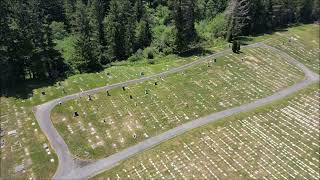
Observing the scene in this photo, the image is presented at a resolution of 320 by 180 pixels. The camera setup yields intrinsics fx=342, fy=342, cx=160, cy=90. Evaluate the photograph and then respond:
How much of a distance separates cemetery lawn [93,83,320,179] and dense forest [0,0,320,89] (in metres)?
39.5

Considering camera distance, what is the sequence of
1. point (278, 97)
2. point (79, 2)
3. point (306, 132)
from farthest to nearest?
point (79, 2) → point (278, 97) → point (306, 132)

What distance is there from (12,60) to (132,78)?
30.1 meters

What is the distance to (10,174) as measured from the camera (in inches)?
2322

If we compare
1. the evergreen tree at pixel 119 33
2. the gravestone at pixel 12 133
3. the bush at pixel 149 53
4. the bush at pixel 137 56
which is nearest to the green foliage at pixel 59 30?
the evergreen tree at pixel 119 33

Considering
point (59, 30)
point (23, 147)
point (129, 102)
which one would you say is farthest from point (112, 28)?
point (23, 147)

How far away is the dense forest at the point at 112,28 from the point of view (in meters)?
85.5

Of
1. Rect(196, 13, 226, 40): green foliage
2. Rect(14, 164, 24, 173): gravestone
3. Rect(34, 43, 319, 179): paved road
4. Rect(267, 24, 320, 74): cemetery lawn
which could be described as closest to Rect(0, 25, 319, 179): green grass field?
Rect(14, 164, 24, 173): gravestone

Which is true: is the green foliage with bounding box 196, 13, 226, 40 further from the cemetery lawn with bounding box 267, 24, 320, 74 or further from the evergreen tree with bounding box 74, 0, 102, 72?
Result: the evergreen tree with bounding box 74, 0, 102, 72

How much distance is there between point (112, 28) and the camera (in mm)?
105562

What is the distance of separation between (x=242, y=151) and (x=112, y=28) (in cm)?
→ 5869

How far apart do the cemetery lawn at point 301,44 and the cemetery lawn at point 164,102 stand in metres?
7.82

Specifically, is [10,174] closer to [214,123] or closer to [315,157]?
[214,123]

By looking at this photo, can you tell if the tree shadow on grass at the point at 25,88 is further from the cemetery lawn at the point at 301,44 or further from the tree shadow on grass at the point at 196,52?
the cemetery lawn at the point at 301,44

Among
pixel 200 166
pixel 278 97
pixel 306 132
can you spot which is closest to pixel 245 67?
pixel 278 97
